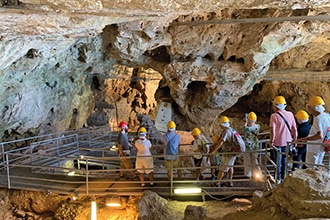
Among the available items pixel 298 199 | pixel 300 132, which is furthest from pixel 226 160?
pixel 298 199

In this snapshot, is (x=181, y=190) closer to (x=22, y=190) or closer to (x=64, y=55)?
(x=22, y=190)

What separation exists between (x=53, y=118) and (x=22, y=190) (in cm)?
601

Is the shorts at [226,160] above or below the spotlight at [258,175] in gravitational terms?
above

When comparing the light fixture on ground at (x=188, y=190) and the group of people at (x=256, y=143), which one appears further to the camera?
the light fixture on ground at (x=188, y=190)

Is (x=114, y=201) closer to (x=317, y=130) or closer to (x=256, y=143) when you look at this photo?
(x=256, y=143)

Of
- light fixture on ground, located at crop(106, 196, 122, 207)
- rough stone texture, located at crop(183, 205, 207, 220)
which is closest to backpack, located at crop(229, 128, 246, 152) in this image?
rough stone texture, located at crop(183, 205, 207, 220)

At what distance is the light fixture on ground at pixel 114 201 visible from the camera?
5.59 metres

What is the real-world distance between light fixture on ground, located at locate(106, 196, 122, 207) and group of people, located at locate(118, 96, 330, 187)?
0.57m

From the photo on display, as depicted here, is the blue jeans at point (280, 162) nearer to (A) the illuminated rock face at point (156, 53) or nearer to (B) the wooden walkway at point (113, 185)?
(B) the wooden walkway at point (113, 185)

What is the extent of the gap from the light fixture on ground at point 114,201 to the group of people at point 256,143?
568mm

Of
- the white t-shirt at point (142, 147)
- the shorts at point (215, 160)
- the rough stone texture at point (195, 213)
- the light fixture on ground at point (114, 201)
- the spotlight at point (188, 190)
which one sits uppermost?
the white t-shirt at point (142, 147)

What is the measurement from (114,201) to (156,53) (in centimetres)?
763

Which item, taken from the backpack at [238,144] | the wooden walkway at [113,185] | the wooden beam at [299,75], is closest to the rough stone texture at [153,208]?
the wooden walkway at [113,185]

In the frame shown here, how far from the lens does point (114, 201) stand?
5.64 metres
